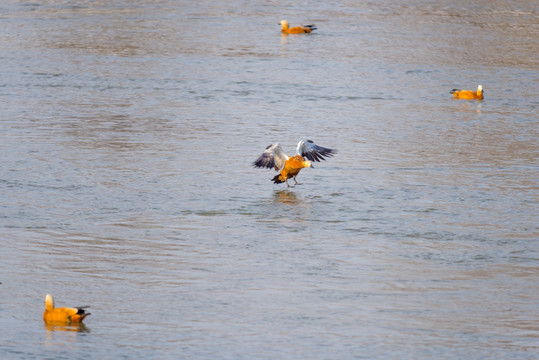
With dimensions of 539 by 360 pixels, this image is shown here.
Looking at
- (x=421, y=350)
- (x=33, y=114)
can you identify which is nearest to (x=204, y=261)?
(x=421, y=350)

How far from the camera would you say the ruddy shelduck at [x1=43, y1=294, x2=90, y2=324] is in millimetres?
7680

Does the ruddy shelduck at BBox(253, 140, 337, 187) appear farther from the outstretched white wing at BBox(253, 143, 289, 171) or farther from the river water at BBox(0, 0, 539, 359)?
the river water at BBox(0, 0, 539, 359)

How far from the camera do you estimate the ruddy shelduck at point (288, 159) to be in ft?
39.0

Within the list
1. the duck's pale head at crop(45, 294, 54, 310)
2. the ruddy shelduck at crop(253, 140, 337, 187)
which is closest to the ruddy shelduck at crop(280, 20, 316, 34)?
the ruddy shelduck at crop(253, 140, 337, 187)

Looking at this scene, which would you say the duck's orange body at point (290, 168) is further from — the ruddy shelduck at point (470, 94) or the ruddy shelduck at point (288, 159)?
the ruddy shelduck at point (470, 94)

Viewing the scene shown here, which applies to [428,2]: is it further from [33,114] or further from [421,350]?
[421,350]

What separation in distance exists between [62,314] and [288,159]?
15.8ft

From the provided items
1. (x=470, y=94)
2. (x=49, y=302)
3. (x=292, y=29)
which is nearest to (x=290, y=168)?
(x=49, y=302)

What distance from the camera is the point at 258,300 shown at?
834 centimetres

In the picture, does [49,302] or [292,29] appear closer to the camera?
[49,302]

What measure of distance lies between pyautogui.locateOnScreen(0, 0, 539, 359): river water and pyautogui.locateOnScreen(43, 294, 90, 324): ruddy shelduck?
0.07 metres

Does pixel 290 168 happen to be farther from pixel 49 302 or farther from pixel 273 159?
pixel 49 302

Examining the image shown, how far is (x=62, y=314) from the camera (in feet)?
25.3

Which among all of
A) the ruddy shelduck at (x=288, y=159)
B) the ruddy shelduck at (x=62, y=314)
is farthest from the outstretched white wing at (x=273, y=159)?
the ruddy shelduck at (x=62, y=314)
